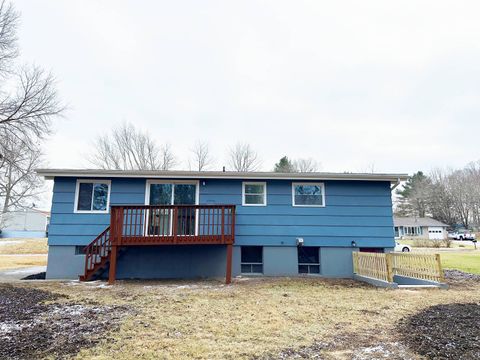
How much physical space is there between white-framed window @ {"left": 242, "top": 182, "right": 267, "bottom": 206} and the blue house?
34 millimetres

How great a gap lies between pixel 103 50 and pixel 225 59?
6.29m

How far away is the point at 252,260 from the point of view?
1023cm

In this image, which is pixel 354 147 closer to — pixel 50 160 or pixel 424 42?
pixel 424 42

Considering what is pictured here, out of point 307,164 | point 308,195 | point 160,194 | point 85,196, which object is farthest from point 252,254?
point 307,164

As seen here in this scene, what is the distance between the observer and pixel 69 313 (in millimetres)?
5203

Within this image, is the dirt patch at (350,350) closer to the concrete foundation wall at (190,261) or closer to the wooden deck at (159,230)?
the wooden deck at (159,230)

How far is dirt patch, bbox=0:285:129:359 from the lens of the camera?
3586 mm

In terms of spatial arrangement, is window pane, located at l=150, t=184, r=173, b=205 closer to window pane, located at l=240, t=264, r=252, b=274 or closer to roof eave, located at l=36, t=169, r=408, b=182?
roof eave, located at l=36, t=169, r=408, b=182

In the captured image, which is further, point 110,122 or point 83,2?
point 110,122

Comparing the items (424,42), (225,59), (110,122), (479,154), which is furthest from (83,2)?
(479,154)

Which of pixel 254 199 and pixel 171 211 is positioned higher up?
pixel 254 199

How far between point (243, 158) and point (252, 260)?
22.3 metres

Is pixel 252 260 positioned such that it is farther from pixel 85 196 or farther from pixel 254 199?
pixel 85 196

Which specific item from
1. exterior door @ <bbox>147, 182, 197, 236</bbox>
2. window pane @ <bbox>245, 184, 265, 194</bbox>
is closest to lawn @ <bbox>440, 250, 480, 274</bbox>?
window pane @ <bbox>245, 184, 265, 194</bbox>
